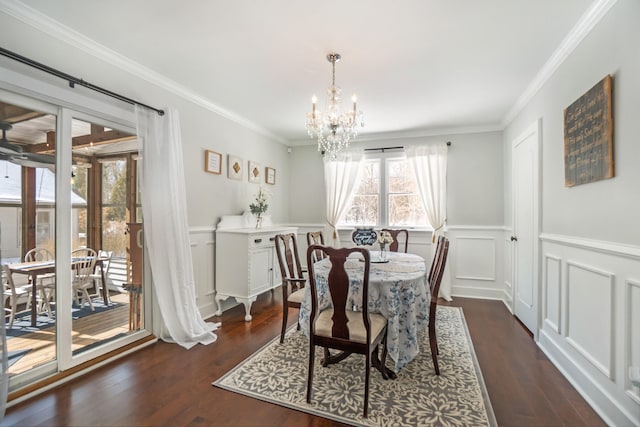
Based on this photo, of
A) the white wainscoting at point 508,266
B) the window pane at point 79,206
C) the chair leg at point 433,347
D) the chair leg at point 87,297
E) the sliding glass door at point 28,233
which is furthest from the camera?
the white wainscoting at point 508,266

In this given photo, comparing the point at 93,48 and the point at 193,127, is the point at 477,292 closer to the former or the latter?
the point at 193,127

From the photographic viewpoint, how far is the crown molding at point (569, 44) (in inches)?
Result: 75.4

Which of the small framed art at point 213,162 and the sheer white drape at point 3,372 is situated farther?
the small framed art at point 213,162

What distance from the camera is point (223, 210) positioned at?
12.8ft

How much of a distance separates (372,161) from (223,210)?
8.76ft

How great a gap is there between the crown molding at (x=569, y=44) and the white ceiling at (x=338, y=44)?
1.6 inches

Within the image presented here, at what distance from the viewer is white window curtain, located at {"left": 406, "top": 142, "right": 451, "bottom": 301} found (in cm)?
460

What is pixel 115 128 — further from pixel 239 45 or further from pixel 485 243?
pixel 485 243

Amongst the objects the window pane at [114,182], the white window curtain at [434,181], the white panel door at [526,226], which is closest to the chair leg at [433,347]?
the white panel door at [526,226]

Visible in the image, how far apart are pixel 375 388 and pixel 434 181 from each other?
3358 millimetres

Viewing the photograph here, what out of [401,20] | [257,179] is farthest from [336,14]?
[257,179]

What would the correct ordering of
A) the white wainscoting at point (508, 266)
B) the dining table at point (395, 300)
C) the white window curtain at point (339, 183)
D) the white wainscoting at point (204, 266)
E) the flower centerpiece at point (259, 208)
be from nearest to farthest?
the dining table at point (395, 300)
the white wainscoting at point (204, 266)
the white wainscoting at point (508, 266)
the flower centerpiece at point (259, 208)
the white window curtain at point (339, 183)

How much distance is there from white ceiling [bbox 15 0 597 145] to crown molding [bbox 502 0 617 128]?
40 mm

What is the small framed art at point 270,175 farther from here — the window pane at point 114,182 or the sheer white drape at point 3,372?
the sheer white drape at point 3,372
